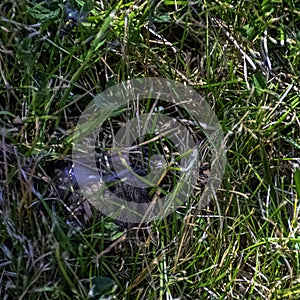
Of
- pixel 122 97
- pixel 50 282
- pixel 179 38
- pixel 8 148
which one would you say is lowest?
pixel 50 282

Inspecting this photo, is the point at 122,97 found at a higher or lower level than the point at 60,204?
higher

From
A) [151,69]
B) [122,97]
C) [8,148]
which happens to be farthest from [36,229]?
[151,69]

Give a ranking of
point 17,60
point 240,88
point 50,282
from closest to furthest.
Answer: point 50,282 < point 17,60 < point 240,88

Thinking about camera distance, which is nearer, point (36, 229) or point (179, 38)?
point (36, 229)

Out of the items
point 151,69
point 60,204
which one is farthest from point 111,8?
point 60,204

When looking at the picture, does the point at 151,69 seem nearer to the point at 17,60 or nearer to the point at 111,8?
the point at 111,8

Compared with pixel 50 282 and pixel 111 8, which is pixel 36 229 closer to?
pixel 50 282

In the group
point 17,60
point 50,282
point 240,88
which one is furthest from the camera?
point 240,88
